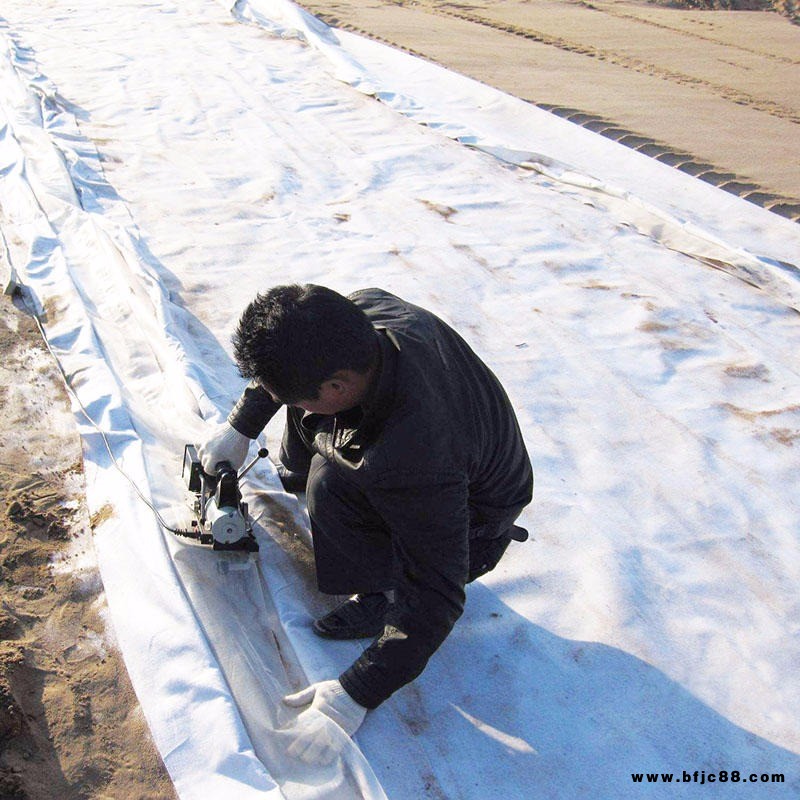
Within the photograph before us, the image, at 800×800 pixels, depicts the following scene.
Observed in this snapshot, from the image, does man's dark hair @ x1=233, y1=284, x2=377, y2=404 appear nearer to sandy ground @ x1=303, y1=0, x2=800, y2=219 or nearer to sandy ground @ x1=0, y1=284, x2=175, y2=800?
sandy ground @ x1=0, y1=284, x2=175, y2=800

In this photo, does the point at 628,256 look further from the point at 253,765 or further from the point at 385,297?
the point at 253,765

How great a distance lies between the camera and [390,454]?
1322 mm

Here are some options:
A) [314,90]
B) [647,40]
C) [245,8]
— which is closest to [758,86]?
[647,40]

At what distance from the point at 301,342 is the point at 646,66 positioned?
5940 mm

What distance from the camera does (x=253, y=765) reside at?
137 centimetres

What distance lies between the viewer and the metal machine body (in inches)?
66.1

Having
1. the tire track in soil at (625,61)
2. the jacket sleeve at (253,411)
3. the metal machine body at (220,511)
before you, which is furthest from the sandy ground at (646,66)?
the metal machine body at (220,511)

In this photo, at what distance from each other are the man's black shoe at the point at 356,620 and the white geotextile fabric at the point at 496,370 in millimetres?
32

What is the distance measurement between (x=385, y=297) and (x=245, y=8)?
5.49 metres

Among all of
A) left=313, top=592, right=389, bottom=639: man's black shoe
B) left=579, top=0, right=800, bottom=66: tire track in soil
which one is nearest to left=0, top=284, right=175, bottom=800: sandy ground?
left=313, top=592, right=389, bottom=639: man's black shoe

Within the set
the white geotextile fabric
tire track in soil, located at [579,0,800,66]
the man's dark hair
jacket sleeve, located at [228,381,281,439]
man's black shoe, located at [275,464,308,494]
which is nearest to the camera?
the man's dark hair

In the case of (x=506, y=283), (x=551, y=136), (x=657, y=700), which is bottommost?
(x=657, y=700)

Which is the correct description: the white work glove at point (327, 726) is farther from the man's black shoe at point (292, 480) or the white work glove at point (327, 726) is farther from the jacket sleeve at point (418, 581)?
the man's black shoe at point (292, 480)

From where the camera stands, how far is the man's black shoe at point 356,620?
166 centimetres
